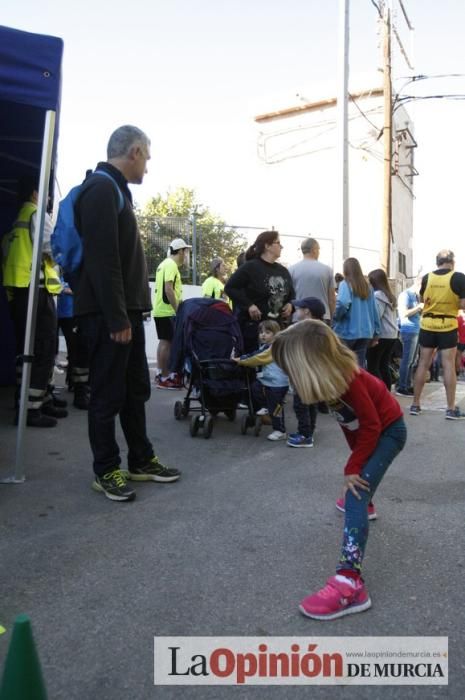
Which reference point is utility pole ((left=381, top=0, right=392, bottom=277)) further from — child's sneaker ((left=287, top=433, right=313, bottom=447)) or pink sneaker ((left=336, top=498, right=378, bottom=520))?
pink sneaker ((left=336, top=498, right=378, bottom=520))

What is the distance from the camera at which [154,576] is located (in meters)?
2.78

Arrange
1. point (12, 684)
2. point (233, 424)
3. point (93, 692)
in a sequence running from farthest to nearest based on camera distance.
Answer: point (233, 424) → point (93, 692) → point (12, 684)

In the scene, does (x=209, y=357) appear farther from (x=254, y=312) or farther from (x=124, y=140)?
(x=124, y=140)

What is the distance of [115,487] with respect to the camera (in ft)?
12.3

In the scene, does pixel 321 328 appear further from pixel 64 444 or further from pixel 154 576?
pixel 64 444

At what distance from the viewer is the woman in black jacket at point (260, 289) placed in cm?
602

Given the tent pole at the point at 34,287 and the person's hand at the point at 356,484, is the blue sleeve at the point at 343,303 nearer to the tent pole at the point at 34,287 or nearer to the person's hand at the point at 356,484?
the tent pole at the point at 34,287

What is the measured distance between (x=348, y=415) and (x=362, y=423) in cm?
8

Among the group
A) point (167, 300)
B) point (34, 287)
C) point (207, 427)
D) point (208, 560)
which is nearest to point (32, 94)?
point (34, 287)

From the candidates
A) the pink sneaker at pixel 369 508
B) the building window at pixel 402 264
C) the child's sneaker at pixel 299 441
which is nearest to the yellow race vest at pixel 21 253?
the child's sneaker at pixel 299 441

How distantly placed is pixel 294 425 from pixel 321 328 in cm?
360

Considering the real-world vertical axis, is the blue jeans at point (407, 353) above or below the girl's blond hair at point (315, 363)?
above

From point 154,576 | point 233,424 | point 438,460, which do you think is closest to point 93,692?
point 154,576

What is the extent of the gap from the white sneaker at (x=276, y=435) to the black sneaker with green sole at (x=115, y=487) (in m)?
1.92
